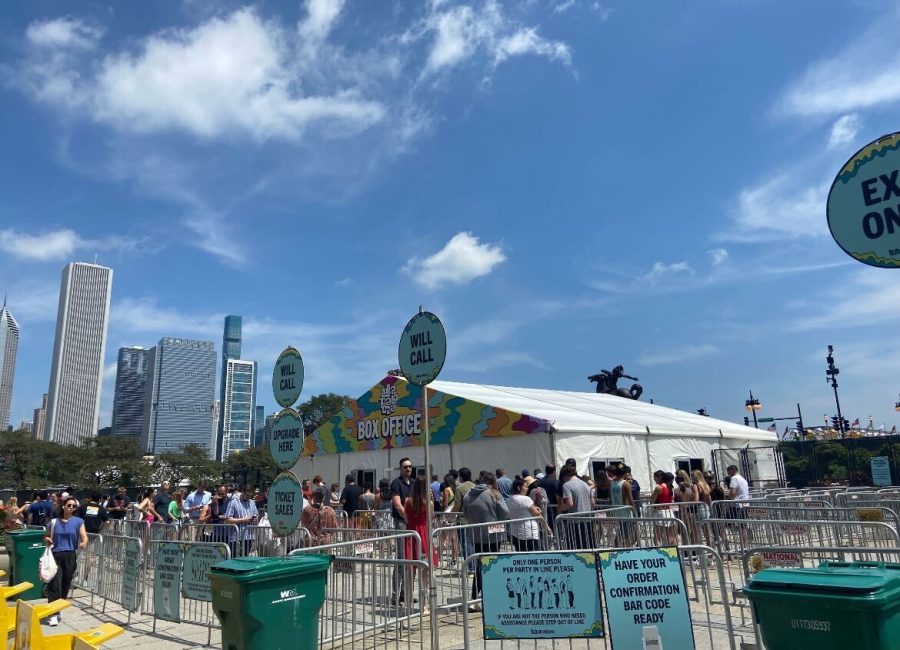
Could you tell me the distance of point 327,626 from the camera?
7250 millimetres

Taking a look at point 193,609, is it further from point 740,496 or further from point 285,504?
point 740,496

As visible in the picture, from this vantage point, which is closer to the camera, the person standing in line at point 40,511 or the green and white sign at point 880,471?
the person standing in line at point 40,511

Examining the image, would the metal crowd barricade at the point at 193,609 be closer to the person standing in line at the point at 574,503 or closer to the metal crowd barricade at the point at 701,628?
the metal crowd barricade at the point at 701,628

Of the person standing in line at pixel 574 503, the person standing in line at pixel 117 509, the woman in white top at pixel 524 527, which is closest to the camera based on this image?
the woman in white top at pixel 524 527

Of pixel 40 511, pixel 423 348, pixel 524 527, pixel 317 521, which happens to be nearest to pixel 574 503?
pixel 524 527

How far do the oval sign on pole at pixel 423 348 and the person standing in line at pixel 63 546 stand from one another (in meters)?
6.89

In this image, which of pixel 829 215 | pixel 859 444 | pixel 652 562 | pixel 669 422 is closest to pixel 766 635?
pixel 652 562

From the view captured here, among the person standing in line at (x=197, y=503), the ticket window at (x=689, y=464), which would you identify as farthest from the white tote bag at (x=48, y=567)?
the ticket window at (x=689, y=464)

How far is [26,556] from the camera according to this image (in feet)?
34.4

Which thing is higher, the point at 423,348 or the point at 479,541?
the point at 423,348

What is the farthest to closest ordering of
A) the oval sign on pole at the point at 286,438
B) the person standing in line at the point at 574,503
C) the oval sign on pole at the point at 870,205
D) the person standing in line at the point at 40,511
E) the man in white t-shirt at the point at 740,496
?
the person standing in line at the point at 40,511
the person standing in line at the point at 574,503
the man in white t-shirt at the point at 740,496
the oval sign on pole at the point at 286,438
the oval sign on pole at the point at 870,205

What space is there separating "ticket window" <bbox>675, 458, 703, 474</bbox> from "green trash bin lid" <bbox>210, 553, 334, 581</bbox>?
62.6 ft

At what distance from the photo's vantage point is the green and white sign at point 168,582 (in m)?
7.94

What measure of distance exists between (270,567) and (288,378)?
2.75 metres
